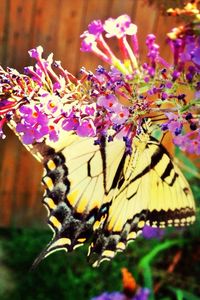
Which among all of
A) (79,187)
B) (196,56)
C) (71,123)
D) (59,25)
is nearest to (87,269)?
(59,25)

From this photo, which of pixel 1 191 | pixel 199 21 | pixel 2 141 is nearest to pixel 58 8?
pixel 2 141

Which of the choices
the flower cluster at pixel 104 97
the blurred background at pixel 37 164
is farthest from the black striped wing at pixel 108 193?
the blurred background at pixel 37 164

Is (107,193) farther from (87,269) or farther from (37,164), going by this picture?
(37,164)

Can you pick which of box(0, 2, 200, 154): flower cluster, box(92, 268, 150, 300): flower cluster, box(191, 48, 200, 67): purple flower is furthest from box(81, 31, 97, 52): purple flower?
box(92, 268, 150, 300): flower cluster

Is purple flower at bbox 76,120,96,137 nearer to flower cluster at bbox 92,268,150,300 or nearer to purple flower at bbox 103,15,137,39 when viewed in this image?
purple flower at bbox 103,15,137,39

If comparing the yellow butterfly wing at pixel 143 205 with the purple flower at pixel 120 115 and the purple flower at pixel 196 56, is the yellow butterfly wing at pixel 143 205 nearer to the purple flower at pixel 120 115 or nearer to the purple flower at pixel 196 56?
the purple flower at pixel 120 115

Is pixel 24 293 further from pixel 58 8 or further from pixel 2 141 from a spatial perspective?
pixel 58 8

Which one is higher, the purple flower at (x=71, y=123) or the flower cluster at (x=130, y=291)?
the purple flower at (x=71, y=123)
